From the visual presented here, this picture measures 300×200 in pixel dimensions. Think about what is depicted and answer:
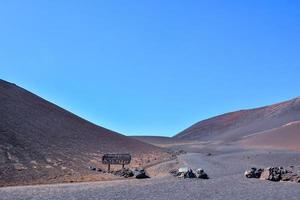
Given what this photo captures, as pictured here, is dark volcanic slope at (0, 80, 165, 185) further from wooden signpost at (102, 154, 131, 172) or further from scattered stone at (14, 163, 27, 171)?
wooden signpost at (102, 154, 131, 172)

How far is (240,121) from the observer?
6019 inches

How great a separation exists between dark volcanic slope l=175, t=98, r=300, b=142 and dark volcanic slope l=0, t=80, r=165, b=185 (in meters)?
71.0

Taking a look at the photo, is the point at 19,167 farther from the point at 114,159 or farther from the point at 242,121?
the point at 242,121

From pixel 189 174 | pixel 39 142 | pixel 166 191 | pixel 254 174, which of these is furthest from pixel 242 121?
pixel 166 191

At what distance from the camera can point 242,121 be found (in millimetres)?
150875

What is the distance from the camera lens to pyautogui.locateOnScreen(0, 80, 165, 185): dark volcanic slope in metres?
24.0

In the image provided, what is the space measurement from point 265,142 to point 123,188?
2497 inches

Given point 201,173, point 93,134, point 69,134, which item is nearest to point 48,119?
point 69,134

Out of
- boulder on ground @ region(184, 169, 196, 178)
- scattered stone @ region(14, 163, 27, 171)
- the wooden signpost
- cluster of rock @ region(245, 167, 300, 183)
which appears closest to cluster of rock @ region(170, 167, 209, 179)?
boulder on ground @ region(184, 169, 196, 178)

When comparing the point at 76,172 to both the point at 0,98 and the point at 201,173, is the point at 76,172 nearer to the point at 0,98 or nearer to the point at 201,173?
the point at 201,173

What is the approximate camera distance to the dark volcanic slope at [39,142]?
24047mm

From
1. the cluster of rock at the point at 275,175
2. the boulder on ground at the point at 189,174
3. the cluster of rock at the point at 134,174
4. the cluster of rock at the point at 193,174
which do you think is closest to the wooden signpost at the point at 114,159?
the cluster of rock at the point at 134,174

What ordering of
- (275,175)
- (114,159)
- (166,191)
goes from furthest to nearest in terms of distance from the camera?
1. (114,159)
2. (275,175)
3. (166,191)

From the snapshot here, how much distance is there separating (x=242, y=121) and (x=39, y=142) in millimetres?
123117
